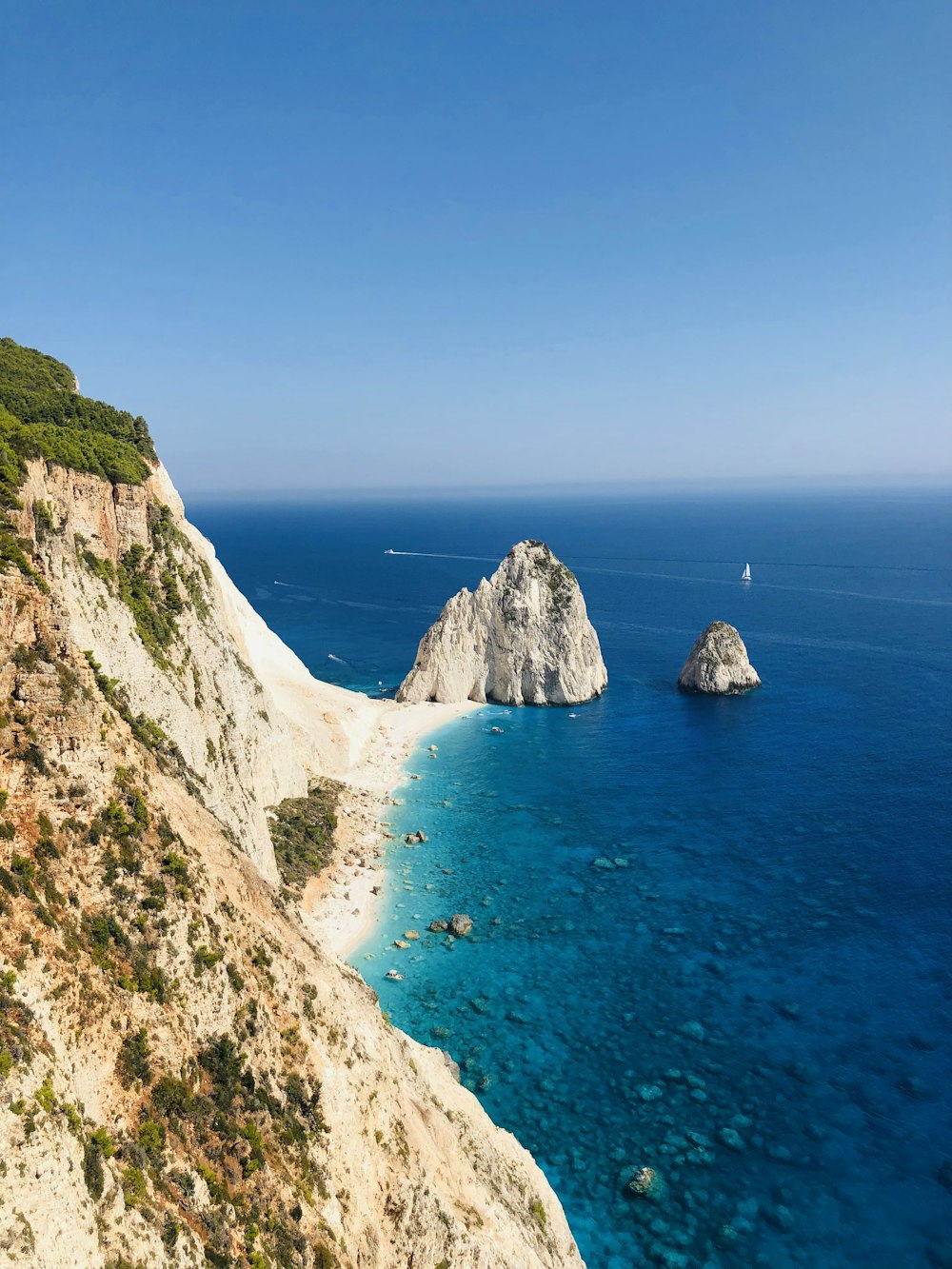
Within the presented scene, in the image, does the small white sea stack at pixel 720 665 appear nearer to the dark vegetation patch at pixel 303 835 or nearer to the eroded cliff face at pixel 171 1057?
the dark vegetation patch at pixel 303 835

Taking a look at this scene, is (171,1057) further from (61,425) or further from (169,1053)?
(61,425)

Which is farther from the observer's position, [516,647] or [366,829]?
[516,647]

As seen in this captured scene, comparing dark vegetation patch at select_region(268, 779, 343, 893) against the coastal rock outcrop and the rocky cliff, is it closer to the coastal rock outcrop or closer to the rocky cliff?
the rocky cliff

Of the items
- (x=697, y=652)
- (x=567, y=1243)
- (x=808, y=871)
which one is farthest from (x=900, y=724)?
(x=567, y=1243)

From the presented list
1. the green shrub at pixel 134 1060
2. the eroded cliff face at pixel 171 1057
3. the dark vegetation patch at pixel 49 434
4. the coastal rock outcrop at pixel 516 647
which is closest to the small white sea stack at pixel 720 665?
the coastal rock outcrop at pixel 516 647

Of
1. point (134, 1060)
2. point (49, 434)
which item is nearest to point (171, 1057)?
point (134, 1060)

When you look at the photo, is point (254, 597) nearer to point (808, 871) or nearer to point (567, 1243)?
point (808, 871)
